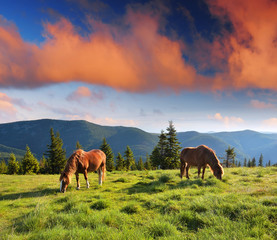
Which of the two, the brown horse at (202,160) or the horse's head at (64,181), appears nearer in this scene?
the horse's head at (64,181)

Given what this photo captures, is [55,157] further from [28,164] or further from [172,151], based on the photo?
[172,151]

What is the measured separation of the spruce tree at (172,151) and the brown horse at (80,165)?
2659cm

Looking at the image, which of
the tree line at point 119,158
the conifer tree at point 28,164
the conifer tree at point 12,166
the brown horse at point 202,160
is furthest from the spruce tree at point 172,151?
the conifer tree at point 12,166

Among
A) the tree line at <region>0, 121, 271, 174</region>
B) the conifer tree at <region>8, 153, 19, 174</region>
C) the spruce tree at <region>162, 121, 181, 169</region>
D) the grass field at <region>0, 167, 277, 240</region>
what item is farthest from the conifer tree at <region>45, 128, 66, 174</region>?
the grass field at <region>0, 167, 277, 240</region>

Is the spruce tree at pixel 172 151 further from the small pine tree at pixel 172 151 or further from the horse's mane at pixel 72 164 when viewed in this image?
the horse's mane at pixel 72 164

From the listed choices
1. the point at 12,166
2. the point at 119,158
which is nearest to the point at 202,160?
the point at 119,158

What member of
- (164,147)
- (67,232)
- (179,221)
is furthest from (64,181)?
(164,147)

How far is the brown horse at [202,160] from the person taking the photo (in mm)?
9961

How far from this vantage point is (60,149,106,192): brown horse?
8.46 m

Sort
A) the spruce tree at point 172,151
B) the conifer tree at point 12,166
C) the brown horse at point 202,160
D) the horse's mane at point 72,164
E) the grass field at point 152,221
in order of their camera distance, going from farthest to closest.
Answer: the conifer tree at point 12,166
the spruce tree at point 172,151
the brown horse at point 202,160
the horse's mane at point 72,164
the grass field at point 152,221

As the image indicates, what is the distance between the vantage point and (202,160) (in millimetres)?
10492

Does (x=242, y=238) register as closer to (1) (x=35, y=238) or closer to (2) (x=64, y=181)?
(1) (x=35, y=238)

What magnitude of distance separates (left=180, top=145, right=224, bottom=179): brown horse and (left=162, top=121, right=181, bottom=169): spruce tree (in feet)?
78.6

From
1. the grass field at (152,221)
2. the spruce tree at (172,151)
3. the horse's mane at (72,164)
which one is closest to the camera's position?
the grass field at (152,221)
